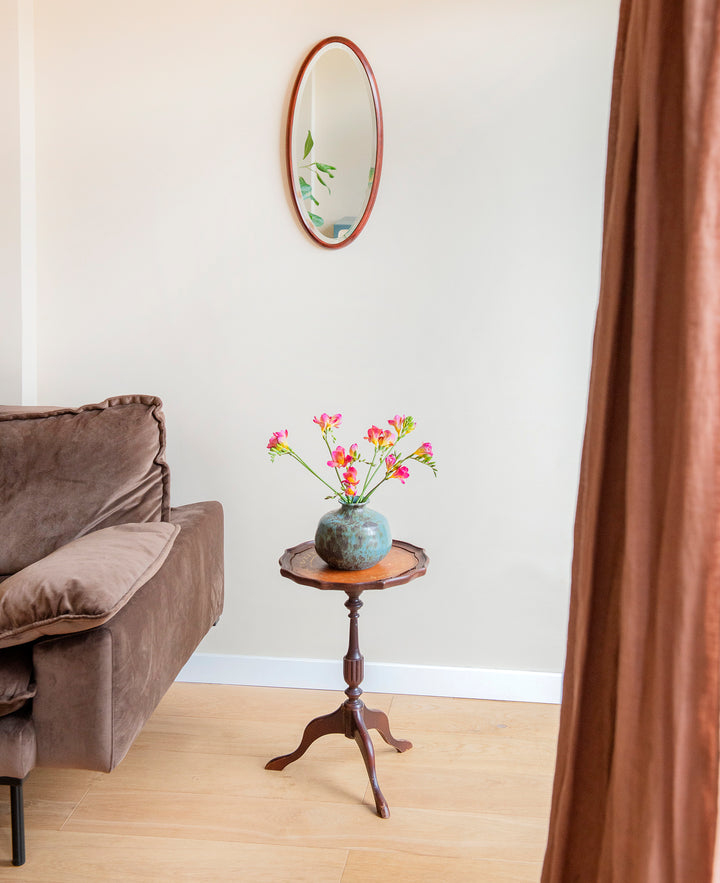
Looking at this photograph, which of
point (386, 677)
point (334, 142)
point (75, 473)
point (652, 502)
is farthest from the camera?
point (386, 677)

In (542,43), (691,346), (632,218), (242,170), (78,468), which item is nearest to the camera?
(691,346)

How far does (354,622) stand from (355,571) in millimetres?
165

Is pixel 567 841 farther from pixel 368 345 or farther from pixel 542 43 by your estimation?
pixel 542 43

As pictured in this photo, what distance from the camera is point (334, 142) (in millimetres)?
2420

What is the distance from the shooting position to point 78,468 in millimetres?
2117

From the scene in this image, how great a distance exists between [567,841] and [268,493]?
1655mm

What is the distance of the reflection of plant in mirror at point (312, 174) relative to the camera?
2.43 meters

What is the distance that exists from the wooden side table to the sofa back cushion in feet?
1.56

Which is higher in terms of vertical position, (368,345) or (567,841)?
(368,345)

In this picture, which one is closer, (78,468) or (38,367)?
(78,468)

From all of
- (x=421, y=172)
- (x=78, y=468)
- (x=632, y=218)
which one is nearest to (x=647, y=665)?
(x=632, y=218)

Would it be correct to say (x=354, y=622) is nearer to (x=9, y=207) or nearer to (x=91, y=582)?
(x=91, y=582)

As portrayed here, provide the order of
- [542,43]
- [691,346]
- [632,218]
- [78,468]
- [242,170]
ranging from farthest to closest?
[242,170]
[542,43]
[78,468]
[632,218]
[691,346]

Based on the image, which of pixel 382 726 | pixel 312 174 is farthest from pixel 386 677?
pixel 312 174
